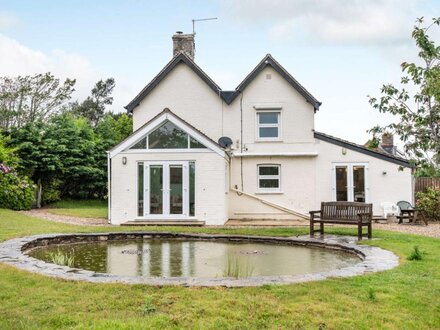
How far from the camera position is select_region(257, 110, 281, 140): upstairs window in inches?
846

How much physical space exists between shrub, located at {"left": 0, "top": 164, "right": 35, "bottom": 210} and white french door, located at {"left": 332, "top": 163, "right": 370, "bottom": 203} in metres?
15.6

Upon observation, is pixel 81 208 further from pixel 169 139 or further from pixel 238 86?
pixel 238 86

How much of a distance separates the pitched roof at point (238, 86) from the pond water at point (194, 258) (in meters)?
10.1

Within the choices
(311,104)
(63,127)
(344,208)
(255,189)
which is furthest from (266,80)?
(63,127)

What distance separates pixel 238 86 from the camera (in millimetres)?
21391

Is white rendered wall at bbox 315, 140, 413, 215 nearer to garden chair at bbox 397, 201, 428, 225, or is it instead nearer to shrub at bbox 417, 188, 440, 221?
garden chair at bbox 397, 201, 428, 225

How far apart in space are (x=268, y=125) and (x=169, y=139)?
18.0ft

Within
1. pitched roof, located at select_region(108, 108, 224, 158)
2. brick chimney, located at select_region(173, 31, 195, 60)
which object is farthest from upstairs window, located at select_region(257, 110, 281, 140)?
brick chimney, located at select_region(173, 31, 195, 60)

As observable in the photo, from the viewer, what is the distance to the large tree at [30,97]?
41.9 m

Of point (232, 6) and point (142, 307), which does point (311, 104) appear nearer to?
point (232, 6)

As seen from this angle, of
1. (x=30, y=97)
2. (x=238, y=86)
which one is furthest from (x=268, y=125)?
(x=30, y=97)

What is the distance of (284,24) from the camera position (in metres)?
17.9

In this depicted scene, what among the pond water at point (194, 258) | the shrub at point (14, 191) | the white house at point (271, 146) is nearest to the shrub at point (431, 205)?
the white house at point (271, 146)

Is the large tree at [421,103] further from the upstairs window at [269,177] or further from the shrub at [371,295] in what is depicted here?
the upstairs window at [269,177]
